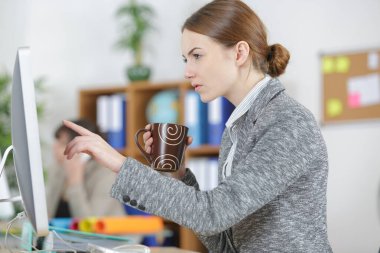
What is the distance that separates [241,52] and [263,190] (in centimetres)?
37

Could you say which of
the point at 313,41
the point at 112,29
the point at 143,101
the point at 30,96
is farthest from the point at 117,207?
the point at 30,96

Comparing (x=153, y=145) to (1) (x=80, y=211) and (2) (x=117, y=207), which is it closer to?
(2) (x=117, y=207)

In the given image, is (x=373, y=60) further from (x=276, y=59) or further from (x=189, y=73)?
(x=189, y=73)

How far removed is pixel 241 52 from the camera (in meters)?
1.36

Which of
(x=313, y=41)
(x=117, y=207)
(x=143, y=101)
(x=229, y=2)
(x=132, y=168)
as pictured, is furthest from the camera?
(x=143, y=101)

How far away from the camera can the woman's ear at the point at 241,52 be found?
1351 millimetres

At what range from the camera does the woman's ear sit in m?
1.35

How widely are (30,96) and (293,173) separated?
0.49 meters

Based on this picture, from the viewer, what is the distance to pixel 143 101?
14.4 ft

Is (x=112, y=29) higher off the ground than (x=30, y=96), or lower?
higher

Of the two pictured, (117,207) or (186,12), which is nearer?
(117,207)

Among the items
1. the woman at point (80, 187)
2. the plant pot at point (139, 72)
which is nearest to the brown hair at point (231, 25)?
the woman at point (80, 187)

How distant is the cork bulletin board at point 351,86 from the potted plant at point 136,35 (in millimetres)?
1240

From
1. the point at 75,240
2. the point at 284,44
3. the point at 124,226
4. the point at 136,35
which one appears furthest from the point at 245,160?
the point at 136,35
